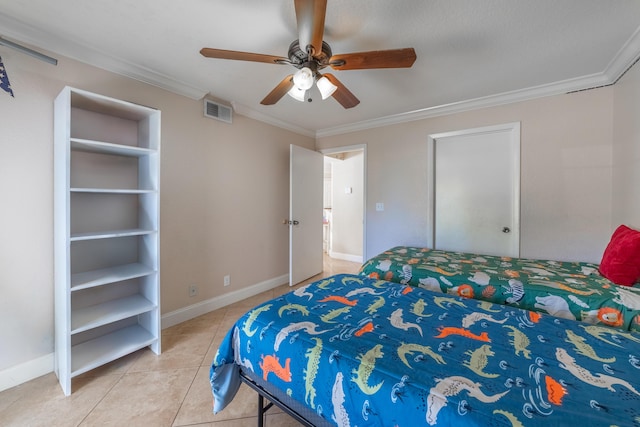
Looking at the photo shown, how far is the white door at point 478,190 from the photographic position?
2.73 m

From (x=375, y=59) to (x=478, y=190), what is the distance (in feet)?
7.18

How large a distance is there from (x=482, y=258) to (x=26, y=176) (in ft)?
12.3

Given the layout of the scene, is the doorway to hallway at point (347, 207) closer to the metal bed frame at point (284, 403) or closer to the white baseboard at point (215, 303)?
the white baseboard at point (215, 303)

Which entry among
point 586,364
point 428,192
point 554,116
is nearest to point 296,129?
point 428,192

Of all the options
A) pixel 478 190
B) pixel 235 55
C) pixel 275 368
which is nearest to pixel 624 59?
pixel 478 190

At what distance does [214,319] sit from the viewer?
260 cm

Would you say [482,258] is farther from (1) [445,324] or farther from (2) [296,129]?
(2) [296,129]

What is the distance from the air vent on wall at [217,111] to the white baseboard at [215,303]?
6.63 feet

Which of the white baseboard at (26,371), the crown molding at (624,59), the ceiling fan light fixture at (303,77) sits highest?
the crown molding at (624,59)

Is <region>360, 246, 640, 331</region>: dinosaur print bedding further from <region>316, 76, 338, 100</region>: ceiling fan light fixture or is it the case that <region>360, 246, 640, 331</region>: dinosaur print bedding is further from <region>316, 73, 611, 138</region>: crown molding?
<region>316, 73, 611, 138</region>: crown molding

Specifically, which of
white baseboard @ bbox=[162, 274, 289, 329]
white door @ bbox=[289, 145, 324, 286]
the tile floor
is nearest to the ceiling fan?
white door @ bbox=[289, 145, 324, 286]

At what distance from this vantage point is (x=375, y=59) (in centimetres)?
151

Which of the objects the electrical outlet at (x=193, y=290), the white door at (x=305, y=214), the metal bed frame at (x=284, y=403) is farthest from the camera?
the white door at (x=305, y=214)

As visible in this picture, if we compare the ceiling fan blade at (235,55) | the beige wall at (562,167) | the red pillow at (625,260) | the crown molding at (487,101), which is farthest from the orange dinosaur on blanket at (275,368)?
the crown molding at (487,101)
